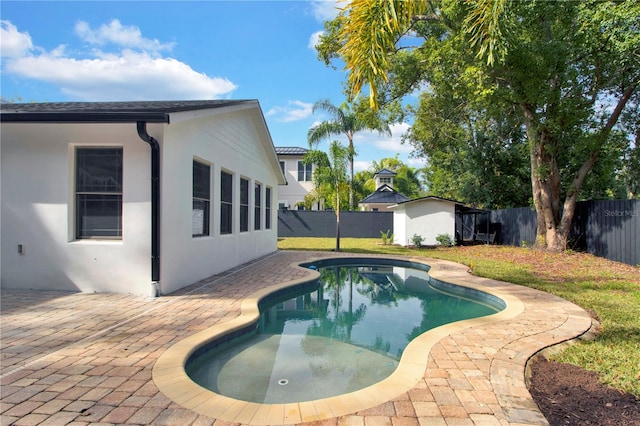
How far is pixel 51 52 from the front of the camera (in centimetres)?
1529

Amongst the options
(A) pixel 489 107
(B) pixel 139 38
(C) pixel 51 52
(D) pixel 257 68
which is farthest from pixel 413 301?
(C) pixel 51 52

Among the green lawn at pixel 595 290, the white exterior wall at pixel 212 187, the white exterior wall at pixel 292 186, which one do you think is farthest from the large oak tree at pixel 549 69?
the white exterior wall at pixel 292 186

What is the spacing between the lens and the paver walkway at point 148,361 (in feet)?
8.44

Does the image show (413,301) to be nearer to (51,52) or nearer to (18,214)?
(18,214)

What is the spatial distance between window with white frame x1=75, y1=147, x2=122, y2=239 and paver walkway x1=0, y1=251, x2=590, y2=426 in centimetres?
127

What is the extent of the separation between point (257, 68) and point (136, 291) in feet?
27.0

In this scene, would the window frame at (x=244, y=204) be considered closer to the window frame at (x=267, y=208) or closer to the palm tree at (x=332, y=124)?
the window frame at (x=267, y=208)

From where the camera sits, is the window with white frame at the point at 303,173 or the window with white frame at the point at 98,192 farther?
the window with white frame at the point at 303,173

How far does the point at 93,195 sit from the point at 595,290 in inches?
424

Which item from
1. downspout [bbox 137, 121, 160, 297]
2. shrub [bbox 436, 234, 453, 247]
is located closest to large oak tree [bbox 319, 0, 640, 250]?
downspout [bbox 137, 121, 160, 297]

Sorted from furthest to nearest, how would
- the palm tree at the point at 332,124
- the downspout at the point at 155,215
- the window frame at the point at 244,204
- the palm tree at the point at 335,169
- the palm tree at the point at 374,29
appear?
the palm tree at the point at 332,124 → the palm tree at the point at 335,169 → the window frame at the point at 244,204 → the downspout at the point at 155,215 → the palm tree at the point at 374,29

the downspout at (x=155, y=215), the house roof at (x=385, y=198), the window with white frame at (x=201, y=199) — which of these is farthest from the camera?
the house roof at (x=385, y=198)

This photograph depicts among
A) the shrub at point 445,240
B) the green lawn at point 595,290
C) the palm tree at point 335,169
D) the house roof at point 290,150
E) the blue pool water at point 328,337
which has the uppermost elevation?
the house roof at point 290,150

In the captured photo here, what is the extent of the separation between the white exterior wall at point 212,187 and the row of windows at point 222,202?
0.47ft
